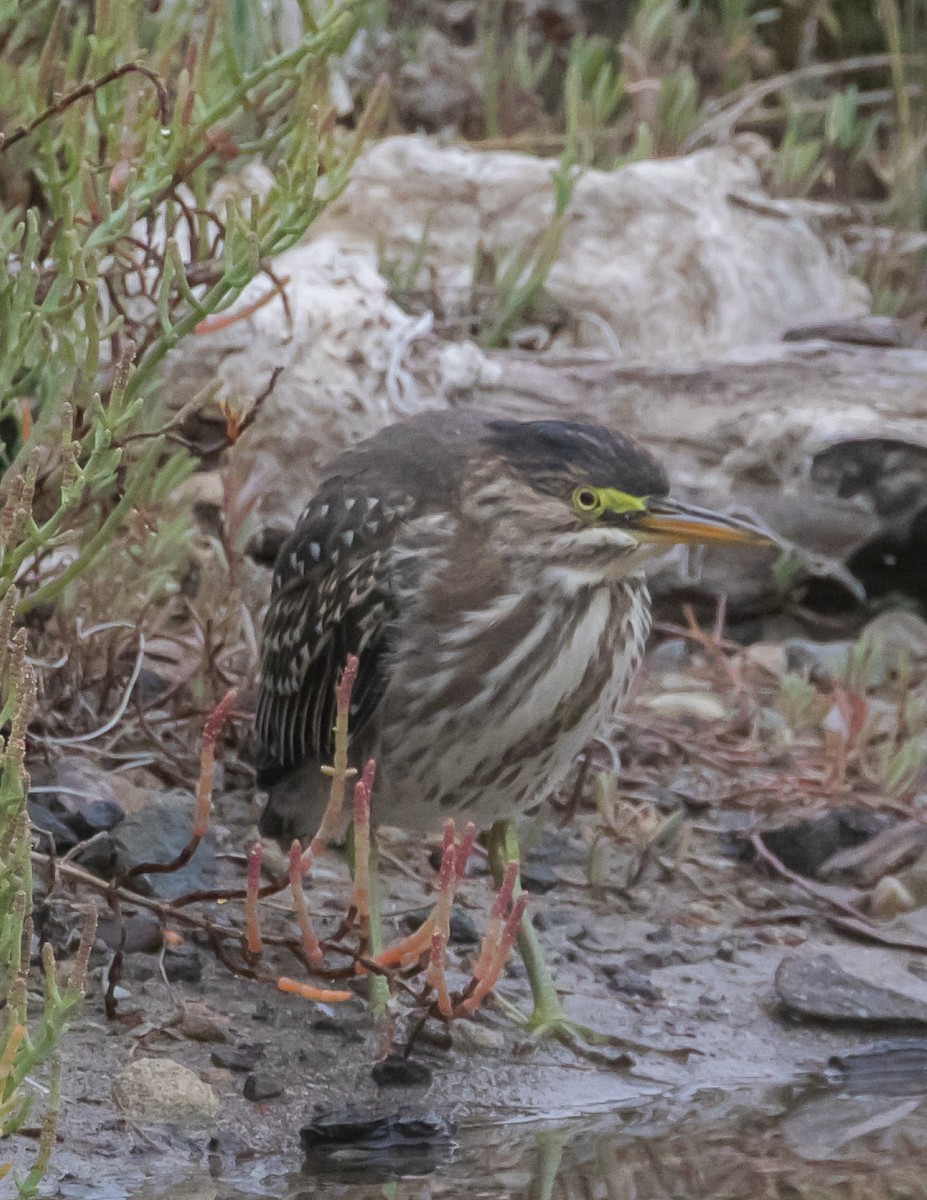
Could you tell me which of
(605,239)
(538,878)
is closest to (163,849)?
(538,878)

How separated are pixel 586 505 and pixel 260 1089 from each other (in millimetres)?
1341

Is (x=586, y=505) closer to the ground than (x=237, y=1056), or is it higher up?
higher up

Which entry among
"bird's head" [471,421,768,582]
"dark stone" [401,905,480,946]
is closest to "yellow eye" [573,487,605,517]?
"bird's head" [471,421,768,582]

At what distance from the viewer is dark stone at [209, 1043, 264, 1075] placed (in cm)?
395

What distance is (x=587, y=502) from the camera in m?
4.18

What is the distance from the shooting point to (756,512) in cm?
660

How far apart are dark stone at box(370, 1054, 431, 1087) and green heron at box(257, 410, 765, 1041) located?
1.39ft

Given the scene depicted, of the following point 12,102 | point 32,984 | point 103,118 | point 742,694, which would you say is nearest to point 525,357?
point 742,694

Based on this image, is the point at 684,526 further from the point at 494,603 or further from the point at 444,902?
the point at 444,902

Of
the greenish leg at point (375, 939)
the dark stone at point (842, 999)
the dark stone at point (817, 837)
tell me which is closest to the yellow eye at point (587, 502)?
the greenish leg at point (375, 939)

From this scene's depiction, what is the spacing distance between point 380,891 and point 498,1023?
22.7 inches

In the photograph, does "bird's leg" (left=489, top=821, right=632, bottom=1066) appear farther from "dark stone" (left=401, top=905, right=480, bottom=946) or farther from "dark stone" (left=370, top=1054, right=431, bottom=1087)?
"dark stone" (left=370, top=1054, right=431, bottom=1087)

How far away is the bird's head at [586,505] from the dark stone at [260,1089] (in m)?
1.19

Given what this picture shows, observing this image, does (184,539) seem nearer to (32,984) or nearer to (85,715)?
(85,715)
